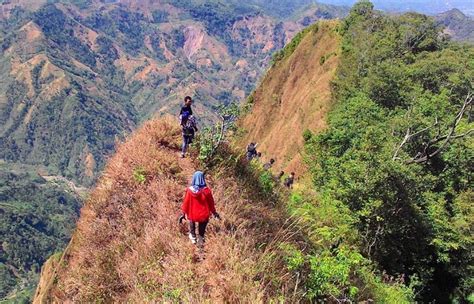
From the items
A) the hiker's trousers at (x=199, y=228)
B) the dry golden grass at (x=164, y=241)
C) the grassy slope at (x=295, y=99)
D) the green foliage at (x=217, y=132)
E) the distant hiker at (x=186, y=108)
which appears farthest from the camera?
the grassy slope at (x=295, y=99)

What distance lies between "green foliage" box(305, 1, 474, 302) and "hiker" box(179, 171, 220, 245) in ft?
7.80

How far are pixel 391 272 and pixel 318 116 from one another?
104 ft

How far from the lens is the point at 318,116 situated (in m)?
50.9

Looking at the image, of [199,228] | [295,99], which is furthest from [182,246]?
[295,99]

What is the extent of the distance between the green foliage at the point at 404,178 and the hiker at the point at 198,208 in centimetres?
238

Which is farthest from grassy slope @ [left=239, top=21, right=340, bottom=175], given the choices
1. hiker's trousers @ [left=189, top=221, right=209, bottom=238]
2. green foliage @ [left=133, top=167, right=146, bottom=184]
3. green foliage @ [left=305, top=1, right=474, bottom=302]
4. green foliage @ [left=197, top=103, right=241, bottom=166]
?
hiker's trousers @ [left=189, top=221, right=209, bottom=238]

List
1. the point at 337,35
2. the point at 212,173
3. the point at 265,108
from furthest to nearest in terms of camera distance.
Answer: the point at 265,108 → the point at 337,35 → the point at 212,173

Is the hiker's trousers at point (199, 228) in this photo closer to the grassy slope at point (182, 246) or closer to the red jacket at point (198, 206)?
the red jacket at point (198, 206)

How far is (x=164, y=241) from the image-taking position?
852 centimetres

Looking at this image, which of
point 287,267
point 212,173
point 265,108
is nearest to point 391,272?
point 212,173

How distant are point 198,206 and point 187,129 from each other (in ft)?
14.3

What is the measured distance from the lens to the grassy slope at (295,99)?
52.0 m

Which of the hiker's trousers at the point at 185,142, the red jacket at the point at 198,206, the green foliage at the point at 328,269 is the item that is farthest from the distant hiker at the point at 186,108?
the red jacket at the point at 198,206

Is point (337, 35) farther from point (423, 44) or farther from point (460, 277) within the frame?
point (460, 277)
